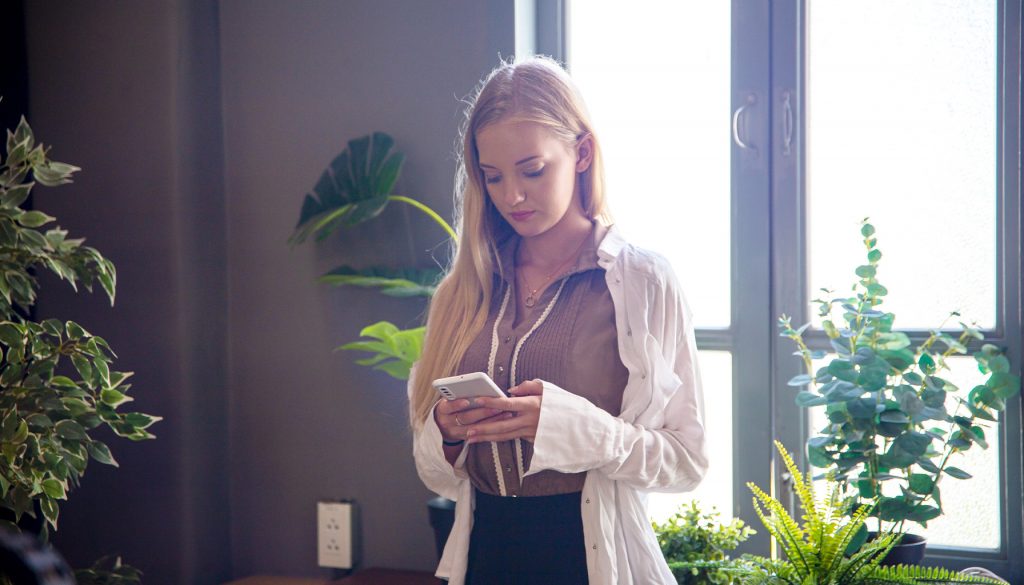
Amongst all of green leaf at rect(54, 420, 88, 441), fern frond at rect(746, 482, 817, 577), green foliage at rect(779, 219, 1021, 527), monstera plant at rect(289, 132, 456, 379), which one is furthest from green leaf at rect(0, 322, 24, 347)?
green foliage at rect(779, 219, 1021, 527)

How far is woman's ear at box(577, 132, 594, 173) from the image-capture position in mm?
1701

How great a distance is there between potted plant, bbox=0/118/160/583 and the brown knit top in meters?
0.92

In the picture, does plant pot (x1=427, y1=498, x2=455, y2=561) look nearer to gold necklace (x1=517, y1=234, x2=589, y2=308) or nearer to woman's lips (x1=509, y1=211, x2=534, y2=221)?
gold necklace (x1=517, y1=234, x2=589, y2=308)

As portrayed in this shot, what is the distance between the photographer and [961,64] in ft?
7.79

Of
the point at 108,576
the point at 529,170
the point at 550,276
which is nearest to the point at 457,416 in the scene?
the point at 550,276

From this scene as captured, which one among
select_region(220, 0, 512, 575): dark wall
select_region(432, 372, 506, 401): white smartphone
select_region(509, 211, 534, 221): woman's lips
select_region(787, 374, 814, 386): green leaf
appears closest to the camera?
select_region(432, 372, 506, 401): white smartphone

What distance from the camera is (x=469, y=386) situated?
1.47 m

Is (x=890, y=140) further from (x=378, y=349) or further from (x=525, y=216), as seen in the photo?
(x=378, y=349)

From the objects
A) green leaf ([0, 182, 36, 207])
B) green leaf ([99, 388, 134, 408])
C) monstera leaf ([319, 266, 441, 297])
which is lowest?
green leaf ([99, 388, 134, 408])

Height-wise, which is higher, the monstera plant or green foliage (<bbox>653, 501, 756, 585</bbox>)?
the monstera plant

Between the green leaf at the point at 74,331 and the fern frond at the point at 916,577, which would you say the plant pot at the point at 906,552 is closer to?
the fern frond at the point at 916,577

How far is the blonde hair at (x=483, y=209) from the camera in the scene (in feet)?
5.48

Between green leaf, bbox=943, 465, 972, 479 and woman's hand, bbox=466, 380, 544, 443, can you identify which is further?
green leaf, bbox=943, 465, 972, 479

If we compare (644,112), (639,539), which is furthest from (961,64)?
(639,539)
